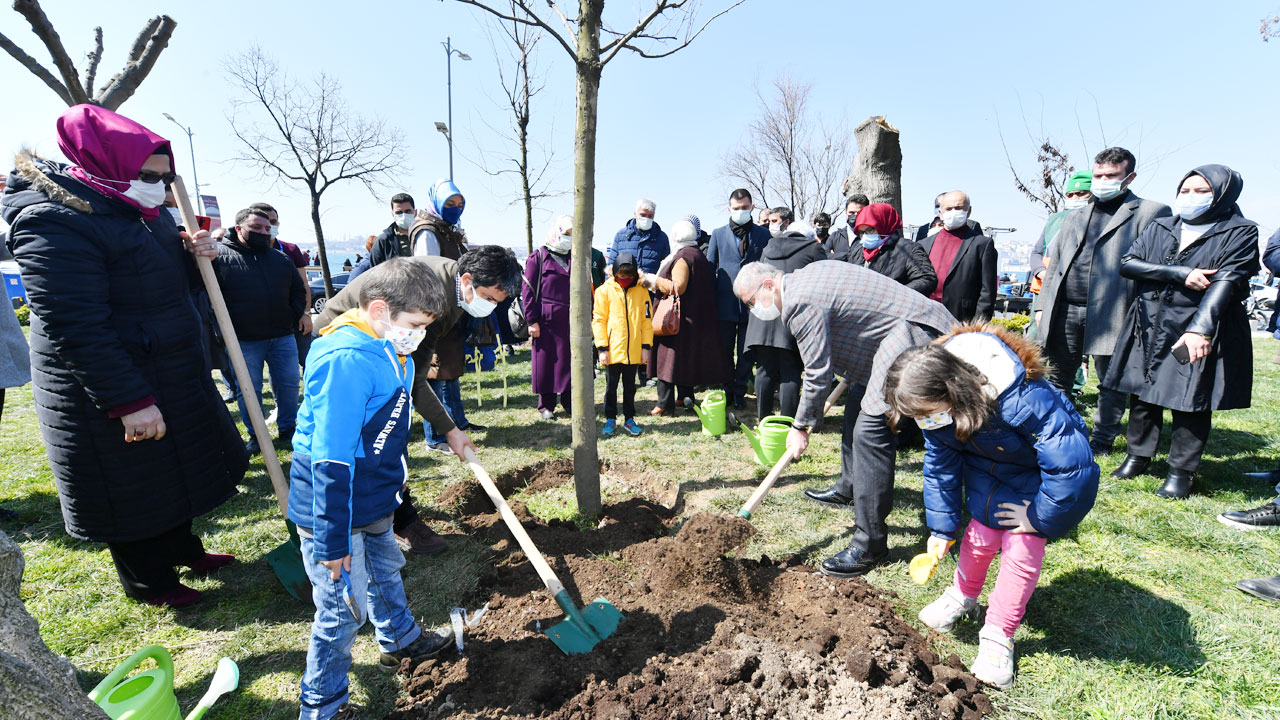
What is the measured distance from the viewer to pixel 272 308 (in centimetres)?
472

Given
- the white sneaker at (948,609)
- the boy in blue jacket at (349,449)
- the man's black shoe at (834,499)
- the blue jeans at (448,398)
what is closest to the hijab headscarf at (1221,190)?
the man's black shoe at (834,499)

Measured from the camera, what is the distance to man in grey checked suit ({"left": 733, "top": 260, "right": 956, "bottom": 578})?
2.94 meters

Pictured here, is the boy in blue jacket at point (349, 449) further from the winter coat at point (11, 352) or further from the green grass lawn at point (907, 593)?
the winter coat at point (11, 352)

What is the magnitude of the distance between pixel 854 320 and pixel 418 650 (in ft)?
8.56

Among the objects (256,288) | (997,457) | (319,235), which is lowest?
(997,457)

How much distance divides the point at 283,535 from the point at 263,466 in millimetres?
1391

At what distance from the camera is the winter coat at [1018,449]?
2.08 metres

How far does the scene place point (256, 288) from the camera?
4.65 meters

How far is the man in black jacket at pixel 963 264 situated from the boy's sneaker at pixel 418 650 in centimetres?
463

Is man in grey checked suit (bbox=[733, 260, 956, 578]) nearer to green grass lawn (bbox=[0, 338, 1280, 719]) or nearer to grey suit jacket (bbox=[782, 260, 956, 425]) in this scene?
grey suit jacket (bbox=[782, 260, 956, 425])

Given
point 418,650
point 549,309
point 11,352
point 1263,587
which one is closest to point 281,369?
point 11,352

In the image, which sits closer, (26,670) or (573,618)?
(26,670)

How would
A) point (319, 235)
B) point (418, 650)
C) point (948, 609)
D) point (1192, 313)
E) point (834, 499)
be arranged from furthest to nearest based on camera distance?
point (319, 235)
point (834, 499)
point (1192, 313)
point (948, 609)
point (418, 650)

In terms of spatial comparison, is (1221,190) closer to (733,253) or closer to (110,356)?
(733,253)
